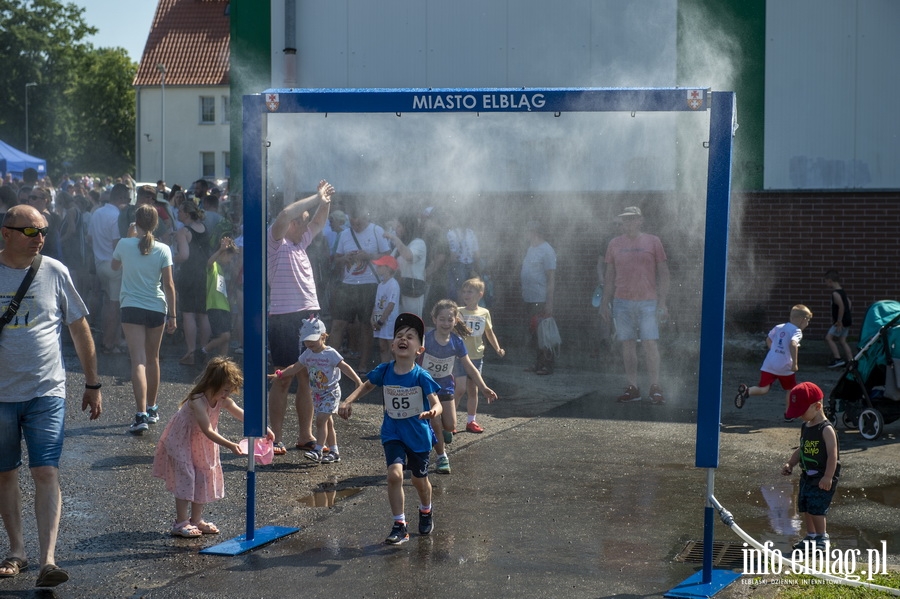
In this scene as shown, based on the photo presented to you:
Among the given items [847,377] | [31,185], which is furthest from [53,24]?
[847,377]

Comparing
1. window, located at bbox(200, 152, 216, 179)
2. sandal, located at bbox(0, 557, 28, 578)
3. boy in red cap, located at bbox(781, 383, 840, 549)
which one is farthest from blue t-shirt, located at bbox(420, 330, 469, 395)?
window, located at bbox(200, 152, 216, 179)

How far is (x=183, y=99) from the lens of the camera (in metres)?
53.6

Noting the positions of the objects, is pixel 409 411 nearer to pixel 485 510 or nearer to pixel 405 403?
pixel 405 403

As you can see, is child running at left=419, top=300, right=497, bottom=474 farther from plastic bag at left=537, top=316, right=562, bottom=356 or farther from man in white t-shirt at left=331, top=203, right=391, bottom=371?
plastic bag at left=537, top=316, right=562, bottom=356

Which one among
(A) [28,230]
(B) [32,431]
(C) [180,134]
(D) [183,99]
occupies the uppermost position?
(D) [183,99]

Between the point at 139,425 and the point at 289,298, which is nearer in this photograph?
the point at 289,298

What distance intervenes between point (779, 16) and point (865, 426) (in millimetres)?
7077

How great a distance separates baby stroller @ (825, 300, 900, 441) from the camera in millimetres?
8781

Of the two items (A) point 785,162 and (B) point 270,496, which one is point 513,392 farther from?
(A) point 785,162

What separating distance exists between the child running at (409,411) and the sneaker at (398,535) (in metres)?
0.04

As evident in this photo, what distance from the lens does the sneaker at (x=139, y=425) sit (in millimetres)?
8641

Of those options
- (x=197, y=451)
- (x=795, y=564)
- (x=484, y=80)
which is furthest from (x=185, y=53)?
(x=795, y=564)

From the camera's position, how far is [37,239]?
5203mm

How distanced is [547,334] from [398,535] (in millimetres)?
6423
